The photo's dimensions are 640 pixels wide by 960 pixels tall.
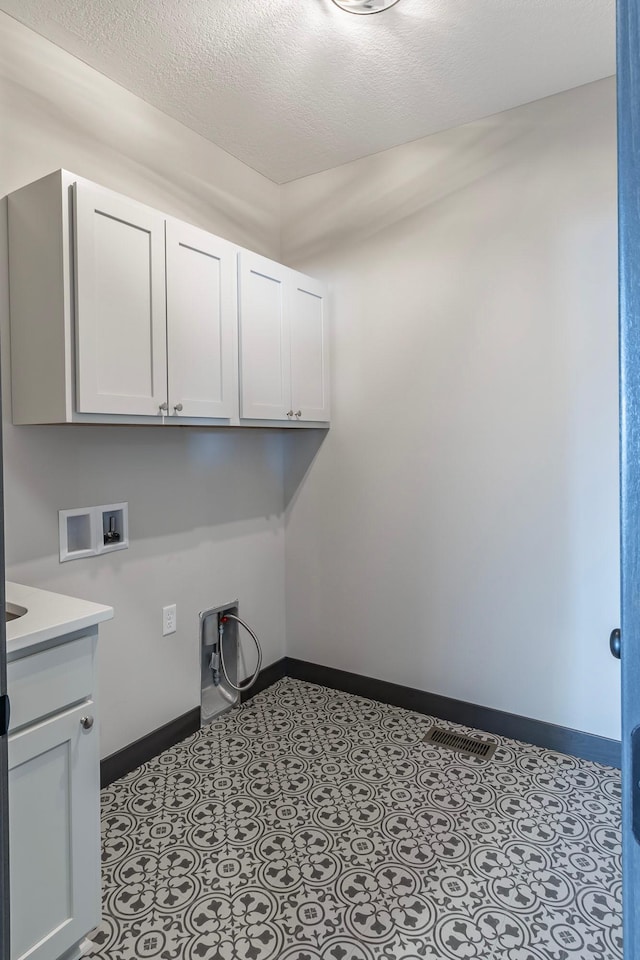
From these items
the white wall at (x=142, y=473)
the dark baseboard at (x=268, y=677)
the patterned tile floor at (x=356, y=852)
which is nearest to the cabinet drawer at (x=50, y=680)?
the white wall at (x=142, y=473)

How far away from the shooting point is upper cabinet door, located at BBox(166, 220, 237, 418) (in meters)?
2.05

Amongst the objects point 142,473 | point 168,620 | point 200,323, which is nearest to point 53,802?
point 168,620

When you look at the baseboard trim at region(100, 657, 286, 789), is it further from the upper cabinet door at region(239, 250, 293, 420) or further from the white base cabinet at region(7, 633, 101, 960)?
the upper cabinet door at region(239, 250, 293, 420)

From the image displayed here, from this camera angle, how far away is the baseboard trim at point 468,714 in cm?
230

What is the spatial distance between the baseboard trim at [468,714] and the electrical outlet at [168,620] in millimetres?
943

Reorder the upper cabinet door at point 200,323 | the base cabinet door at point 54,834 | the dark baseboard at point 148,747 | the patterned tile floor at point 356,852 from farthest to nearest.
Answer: the dark baseboard at point 148,747
the upper cabinet door at point 200,323
the patterned tile floor at point 356,852
the base cabinet door at point 54,834

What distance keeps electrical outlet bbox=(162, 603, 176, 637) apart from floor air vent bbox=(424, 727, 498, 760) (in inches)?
48.4

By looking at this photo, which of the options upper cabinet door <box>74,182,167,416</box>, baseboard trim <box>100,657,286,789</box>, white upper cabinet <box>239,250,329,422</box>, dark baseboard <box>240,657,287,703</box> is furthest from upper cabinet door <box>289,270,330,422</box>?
baseboard trim <box>100,657,286,789</box>

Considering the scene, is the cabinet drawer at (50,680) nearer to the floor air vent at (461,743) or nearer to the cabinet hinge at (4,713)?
the cabinet hinge at (4,713)

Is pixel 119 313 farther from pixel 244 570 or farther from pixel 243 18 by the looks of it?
pixel 244 570

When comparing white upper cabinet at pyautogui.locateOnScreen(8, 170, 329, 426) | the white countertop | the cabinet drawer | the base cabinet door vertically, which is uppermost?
white upper cabinet at pyautogui.locateOnScreen(8, 170, 329, 426)

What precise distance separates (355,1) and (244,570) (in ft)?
7.64

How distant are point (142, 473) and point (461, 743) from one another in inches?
70.9

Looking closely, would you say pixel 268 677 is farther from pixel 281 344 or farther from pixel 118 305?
pixel 118 305
